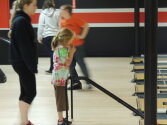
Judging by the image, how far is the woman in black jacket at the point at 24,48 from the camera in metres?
4.77

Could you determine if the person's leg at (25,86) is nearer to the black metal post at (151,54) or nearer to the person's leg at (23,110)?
the person's leg at (23,110)

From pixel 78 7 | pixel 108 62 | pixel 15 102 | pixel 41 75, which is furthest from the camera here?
pixel 78 7

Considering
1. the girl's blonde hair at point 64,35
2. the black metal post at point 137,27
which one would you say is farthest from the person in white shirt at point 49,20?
the girl's blonde hair at point 64,35

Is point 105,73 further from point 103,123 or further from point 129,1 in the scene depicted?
point 103,123

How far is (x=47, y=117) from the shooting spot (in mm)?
5922

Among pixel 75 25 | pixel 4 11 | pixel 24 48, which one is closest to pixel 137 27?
pixel 4 11

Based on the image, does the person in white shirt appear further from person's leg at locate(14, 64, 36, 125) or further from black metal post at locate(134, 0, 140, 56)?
person's leg at locate(14, 64, 36, 125)

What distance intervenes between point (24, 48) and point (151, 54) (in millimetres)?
1831

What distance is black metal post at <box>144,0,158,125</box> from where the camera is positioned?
3.34 m

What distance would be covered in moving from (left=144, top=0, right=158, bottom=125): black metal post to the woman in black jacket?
1.76 metres

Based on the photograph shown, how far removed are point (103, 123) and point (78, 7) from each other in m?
6.12

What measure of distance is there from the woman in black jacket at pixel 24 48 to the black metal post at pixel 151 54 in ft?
5.76

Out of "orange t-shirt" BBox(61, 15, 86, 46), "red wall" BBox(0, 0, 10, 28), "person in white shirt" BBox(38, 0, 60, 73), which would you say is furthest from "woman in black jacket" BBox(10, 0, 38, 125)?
"red wall" BBox(0, 0, 10, 28)

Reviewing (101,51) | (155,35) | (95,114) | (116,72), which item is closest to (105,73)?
(116,72)
